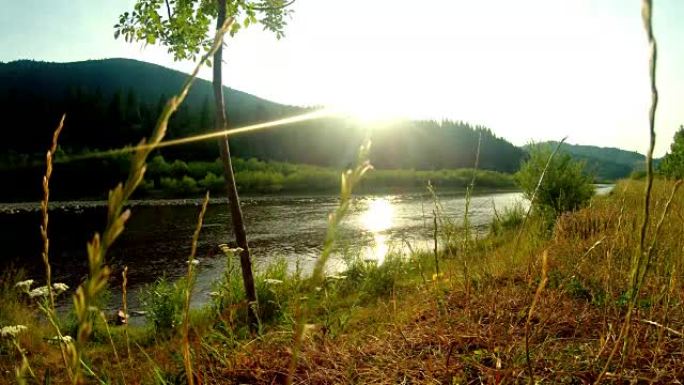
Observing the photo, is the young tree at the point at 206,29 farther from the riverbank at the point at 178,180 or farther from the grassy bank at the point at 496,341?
the riverbank at the point at 178,180

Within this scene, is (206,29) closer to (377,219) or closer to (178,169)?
(377,219)

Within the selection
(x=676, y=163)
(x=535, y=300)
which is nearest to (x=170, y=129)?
(x=676, y=163)

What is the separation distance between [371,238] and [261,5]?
1559cm

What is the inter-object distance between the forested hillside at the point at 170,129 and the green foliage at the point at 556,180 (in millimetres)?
660

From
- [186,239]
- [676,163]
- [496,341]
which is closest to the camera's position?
[496,341]

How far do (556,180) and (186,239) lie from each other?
13792mm

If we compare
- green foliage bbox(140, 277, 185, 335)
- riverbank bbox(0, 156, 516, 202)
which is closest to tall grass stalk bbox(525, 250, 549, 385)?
green foliage bbox(140, 277, 185, 335)

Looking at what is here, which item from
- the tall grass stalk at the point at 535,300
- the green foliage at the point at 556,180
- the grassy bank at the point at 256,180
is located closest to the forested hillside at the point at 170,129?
the green foliage at the point at 556,180

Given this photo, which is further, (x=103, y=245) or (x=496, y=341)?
(x=496, y=341)

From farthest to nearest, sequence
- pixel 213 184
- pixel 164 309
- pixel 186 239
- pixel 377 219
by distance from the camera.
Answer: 1. pixel 213 184
2. pixel 377 219
3. pixel 186 239
4. pixel 164 309

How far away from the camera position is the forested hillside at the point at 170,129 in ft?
238

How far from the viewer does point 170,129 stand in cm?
5747

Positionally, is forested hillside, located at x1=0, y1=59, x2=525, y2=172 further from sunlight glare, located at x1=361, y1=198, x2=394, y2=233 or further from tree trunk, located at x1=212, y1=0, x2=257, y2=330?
tree trunk, located at x1=212, y1=0, x2=257, y2=330

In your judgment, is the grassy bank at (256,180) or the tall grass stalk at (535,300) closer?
the tall grass stalk at (535,300)
